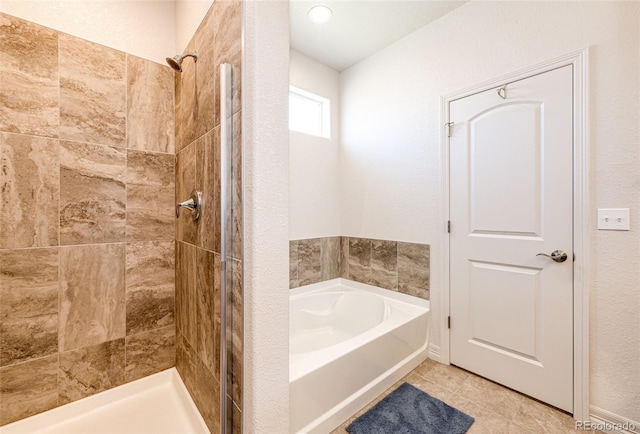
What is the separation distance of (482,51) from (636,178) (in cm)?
121

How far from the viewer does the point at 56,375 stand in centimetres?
146

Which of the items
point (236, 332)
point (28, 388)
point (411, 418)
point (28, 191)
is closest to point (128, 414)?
point (28, 388)

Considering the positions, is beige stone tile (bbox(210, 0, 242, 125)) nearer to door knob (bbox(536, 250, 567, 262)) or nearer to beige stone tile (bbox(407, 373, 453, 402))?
door knob (bbox(536, 250, 567, 262))

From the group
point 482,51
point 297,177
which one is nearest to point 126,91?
point 297,177

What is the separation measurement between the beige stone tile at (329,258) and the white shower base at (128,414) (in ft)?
4.93

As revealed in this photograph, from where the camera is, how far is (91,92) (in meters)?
1.55

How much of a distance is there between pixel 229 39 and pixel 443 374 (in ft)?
8.02

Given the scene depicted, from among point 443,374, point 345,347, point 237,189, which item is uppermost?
point 237,189

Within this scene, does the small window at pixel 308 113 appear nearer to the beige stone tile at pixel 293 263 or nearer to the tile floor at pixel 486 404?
the beige stone tile at pixel 293 263

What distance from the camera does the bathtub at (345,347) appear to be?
139 cm

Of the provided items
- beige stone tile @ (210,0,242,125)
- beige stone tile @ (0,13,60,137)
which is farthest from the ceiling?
beige stone tile @ (0,13,60,137)

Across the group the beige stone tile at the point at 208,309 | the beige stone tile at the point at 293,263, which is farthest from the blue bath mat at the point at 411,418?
the beige stone tile at the point at 293,263

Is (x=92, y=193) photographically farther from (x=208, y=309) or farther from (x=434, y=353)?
(x=434, y=353)

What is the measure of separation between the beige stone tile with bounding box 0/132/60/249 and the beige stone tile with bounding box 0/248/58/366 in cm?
7
